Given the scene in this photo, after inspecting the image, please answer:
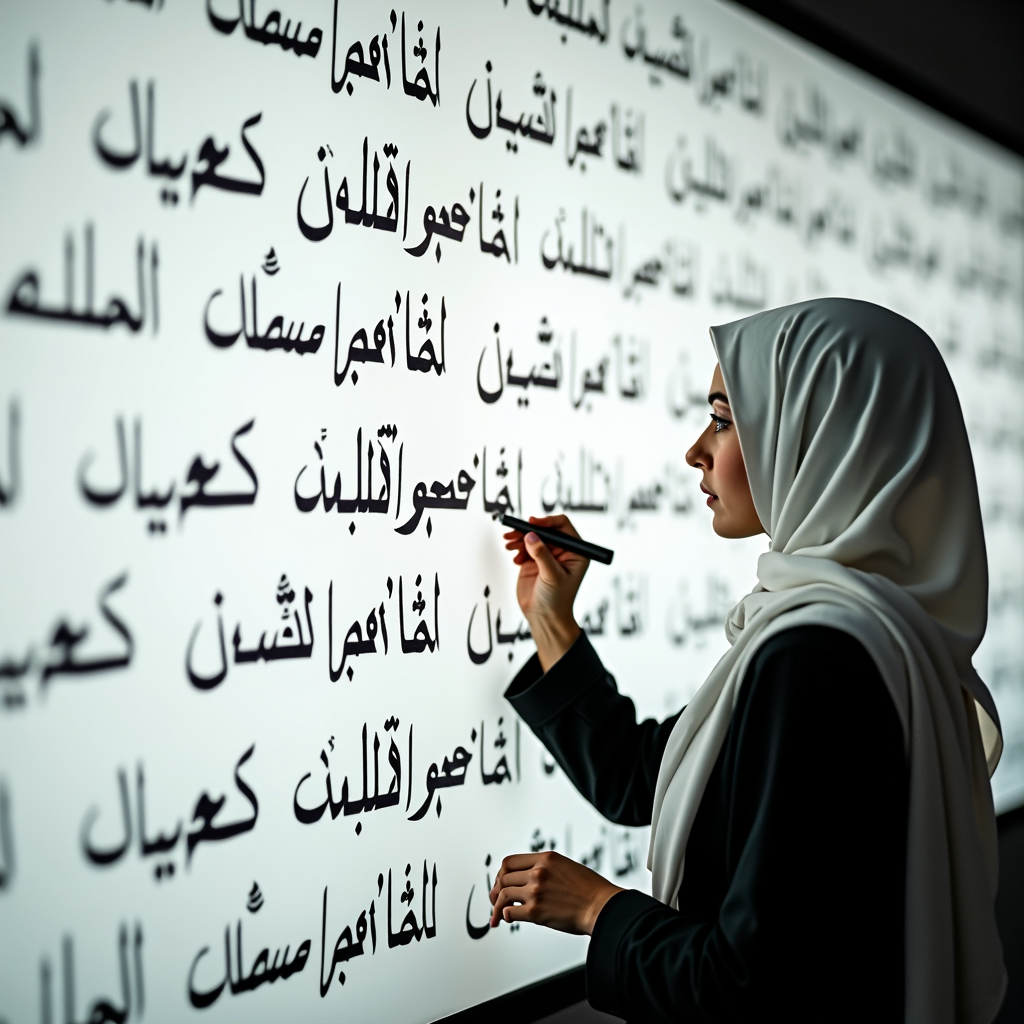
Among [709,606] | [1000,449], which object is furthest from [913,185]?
[709,606]

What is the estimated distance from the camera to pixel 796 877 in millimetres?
816

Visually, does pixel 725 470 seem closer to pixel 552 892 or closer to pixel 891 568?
pixel 891 568

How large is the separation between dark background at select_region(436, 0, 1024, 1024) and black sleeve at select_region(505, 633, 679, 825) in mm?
1165

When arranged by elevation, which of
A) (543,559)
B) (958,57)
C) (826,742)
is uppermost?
(958,57)

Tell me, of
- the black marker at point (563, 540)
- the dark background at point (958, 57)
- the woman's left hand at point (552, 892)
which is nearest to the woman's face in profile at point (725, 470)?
the black marker at point (563, 540)

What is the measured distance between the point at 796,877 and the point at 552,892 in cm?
28

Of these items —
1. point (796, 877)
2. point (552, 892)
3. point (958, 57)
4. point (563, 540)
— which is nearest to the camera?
point (796, 877)

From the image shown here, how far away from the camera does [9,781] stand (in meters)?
0.83

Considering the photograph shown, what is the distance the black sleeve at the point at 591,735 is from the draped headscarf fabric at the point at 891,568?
0.74 ft

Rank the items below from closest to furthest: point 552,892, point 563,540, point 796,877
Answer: point 796,877
point 552,892
point 563,540

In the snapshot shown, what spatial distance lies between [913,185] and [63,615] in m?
1.97

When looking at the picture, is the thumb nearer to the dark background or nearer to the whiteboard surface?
the whiteboard surface

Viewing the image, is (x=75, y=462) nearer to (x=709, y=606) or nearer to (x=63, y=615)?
(x=63, y=615)

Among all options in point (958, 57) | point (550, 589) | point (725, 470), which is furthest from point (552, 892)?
point (958, 57)
